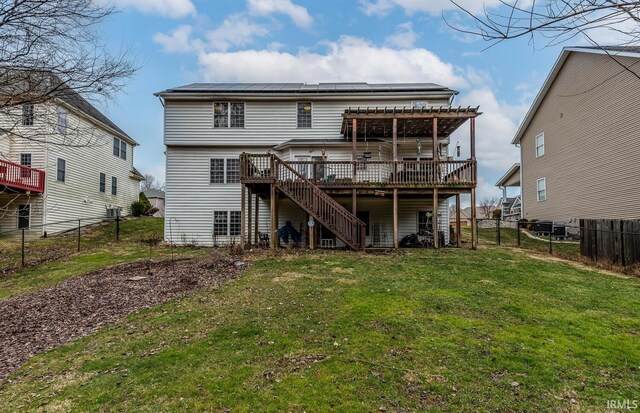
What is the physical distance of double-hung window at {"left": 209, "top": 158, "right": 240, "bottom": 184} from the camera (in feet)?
53.4

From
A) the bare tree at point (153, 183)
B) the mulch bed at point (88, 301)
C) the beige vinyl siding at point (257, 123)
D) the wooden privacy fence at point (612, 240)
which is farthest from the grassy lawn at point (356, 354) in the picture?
the bare tree at point (153, 183)

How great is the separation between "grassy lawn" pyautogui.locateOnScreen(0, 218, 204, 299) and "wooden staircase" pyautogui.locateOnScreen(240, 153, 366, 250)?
418 cm

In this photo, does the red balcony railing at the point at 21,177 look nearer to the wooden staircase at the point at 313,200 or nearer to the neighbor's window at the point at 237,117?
the neighbor's window at the point at 237,117

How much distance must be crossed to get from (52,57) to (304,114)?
12.0 meters

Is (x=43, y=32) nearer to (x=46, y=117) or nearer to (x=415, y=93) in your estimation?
(x=46, y=117)

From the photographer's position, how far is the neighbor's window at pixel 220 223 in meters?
16.2

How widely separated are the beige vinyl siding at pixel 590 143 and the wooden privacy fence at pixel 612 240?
132 inches

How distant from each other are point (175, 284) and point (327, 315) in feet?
14.7

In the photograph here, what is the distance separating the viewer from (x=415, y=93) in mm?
16016

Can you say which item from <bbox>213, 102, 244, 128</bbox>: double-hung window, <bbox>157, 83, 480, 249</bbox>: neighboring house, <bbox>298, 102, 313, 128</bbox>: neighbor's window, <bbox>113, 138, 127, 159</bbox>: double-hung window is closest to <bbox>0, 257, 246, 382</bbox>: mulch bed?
<bbox>157, 83, 480, 249</bbox>: neighboring house

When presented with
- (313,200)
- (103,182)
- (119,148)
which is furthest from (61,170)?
(313,200)

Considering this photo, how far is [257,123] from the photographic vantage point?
16.4m

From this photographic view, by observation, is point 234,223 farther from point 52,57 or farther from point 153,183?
point 153,183

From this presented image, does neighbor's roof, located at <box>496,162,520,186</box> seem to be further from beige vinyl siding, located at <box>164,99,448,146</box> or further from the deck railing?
the deck railing
